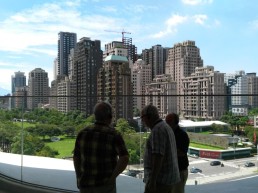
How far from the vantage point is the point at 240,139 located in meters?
3.04

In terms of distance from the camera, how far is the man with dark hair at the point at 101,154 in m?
1.73

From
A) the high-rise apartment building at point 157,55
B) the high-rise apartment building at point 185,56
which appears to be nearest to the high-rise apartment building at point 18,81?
the high-rise apartment building at point 185,56

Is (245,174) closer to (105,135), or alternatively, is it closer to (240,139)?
(240,139)

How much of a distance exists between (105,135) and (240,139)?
1.71 m

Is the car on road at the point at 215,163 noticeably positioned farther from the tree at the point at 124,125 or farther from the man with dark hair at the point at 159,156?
the man with dark hair at the point at 159,156

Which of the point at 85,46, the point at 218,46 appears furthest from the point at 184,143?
the point at 218,46

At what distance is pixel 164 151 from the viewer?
1.85 m

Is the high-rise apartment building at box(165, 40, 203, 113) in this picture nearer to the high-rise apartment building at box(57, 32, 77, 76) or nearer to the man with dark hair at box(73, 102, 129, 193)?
the high-rise apartment building at box(57, 32, 77, 76)

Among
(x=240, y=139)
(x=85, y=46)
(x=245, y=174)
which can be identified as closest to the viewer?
(x=240, y=139)

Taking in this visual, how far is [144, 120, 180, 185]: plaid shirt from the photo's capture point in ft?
6.05

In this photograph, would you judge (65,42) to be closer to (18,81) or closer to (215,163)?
(18,81)

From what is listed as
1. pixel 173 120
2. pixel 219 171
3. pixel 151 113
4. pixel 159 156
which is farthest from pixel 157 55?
pixel 159 156

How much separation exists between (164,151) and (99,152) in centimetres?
35

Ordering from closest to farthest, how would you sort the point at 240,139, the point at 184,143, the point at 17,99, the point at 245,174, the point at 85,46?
1. the point at 184,143
2. the point at 240,139
3. the point at 245,174
4. the point at 17,99
5. the point at 85,46
